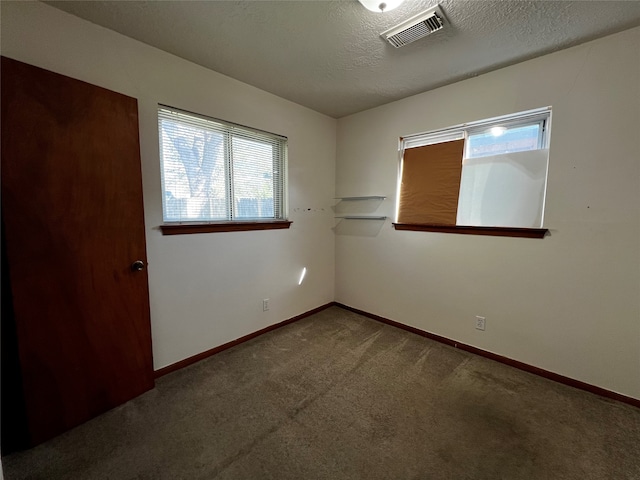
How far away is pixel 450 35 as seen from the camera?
1.77 m

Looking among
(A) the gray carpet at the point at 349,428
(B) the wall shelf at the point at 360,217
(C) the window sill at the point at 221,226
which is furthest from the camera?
(B) the wall shelf at the point at 360,217

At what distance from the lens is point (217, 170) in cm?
237

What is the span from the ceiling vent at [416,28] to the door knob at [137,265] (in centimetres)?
229

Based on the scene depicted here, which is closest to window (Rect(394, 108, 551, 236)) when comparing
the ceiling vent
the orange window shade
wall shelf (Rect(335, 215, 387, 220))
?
the orange window shade

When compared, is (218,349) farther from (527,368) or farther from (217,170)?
(527,368)

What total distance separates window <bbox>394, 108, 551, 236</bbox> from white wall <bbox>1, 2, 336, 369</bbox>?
1.12 metres

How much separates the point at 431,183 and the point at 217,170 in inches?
82.9

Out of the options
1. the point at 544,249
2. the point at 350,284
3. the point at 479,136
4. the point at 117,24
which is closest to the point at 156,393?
the point at 350,284

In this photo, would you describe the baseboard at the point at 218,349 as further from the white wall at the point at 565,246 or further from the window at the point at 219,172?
the white wall at the point at 565,246

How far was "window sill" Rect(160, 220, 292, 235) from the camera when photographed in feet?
6.80

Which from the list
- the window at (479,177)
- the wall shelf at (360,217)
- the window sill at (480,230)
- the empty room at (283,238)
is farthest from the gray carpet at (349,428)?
the wall shelf at (360,217)

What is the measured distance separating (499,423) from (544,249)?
1341 millimetres

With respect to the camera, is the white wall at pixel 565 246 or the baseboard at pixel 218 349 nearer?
the white wall at pixel 565 246

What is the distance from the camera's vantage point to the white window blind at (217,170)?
2.10 m
